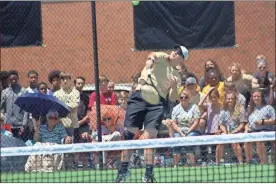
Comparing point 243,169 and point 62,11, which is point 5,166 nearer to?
point 243,169

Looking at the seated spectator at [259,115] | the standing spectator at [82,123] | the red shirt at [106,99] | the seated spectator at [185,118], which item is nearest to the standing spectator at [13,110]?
the standing spectator at [82,123]

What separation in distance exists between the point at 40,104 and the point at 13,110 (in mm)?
603

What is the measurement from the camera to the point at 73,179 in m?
11.2

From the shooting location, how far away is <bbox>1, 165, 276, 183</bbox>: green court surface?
10781 millimetres

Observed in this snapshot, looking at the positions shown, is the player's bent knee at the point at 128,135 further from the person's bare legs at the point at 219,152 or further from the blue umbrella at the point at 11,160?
the blue umbrella at the point at 11,160

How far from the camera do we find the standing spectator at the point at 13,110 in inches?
513

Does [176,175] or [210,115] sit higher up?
[210,115]

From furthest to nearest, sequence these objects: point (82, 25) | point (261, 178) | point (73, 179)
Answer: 1. point (82, 25)
2. point (73, 179)
3. point (261, 178)

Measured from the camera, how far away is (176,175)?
11242 mm

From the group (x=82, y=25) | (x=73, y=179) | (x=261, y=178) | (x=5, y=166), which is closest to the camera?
(x=261, y=178)

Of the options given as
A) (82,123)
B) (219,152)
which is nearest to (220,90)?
(219,152)

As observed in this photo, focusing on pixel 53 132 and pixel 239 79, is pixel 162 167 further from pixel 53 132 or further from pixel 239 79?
pixel 239 79

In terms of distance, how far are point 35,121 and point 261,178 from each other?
3.63 metres

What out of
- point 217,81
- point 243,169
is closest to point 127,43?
point 217,81
